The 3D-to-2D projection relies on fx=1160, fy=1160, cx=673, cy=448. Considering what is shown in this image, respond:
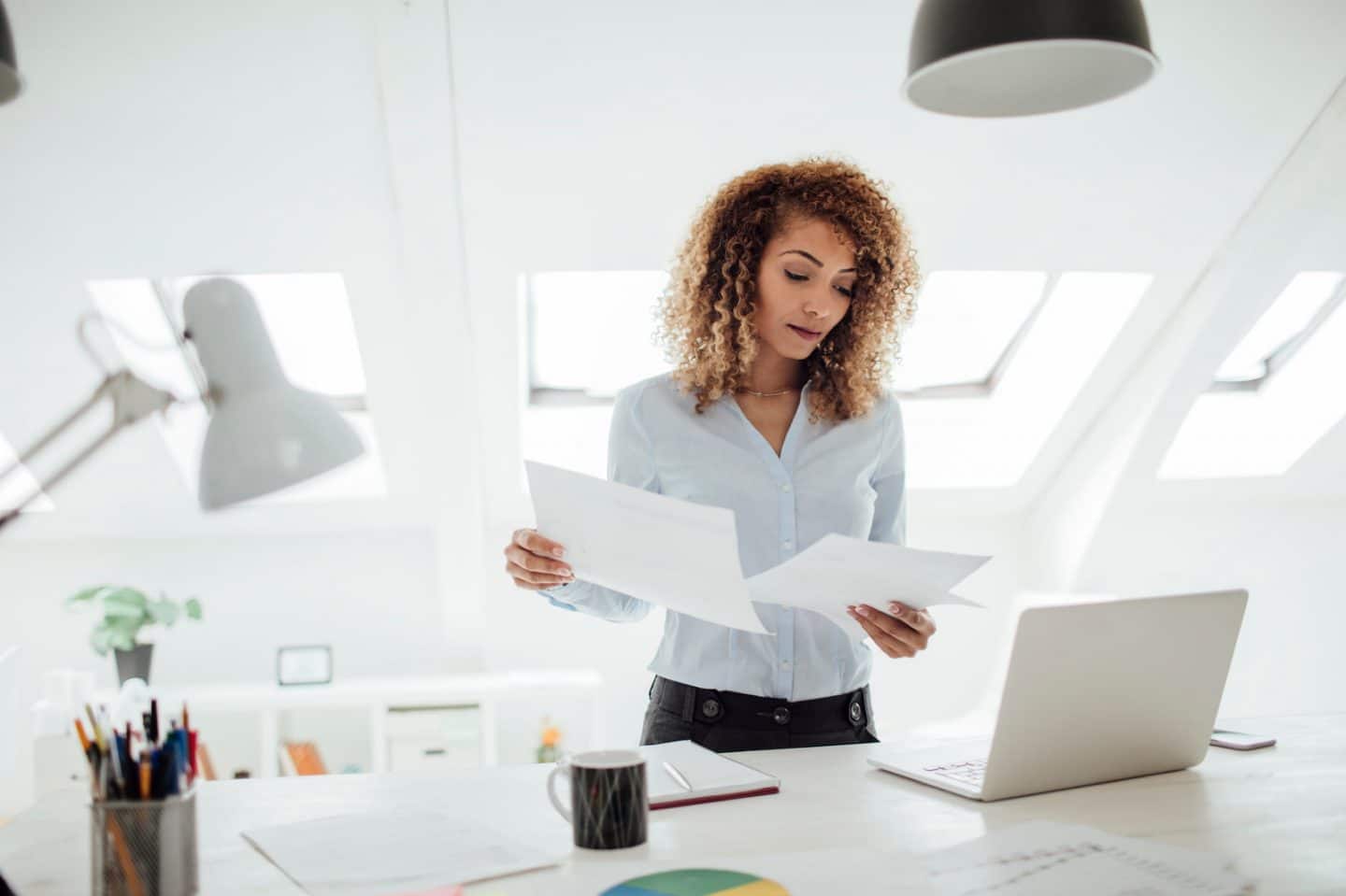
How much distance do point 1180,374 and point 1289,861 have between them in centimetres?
290

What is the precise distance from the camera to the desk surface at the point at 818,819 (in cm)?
109

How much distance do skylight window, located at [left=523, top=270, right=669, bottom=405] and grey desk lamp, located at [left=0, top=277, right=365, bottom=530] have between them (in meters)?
2.95

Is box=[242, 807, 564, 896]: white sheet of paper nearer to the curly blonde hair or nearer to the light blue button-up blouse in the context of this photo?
the light blue button-up blouse

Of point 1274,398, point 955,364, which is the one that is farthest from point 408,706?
point 1274,398

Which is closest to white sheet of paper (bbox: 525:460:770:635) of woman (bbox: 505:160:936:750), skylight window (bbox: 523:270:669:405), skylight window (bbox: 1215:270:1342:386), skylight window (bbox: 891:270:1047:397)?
woman (bbox: 505:160:936:750)

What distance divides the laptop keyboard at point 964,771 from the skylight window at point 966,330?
2.71m

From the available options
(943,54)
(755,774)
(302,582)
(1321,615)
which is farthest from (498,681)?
(1321,615)

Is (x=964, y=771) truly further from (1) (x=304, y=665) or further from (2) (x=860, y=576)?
(1) (x=304, y=665)

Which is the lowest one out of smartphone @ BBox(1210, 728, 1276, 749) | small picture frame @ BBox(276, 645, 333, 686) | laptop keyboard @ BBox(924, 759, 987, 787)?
small picture frame @ BBox(276, 645, 333, 686)

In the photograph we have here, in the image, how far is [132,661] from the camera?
3660 mm

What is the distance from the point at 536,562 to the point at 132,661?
8.70 feet

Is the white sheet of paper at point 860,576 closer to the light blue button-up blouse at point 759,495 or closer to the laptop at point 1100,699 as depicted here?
the laptop at point 1100,699

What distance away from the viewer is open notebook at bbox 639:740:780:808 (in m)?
1.31

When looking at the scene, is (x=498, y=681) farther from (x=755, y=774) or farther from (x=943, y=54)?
(x=943, y=54)
